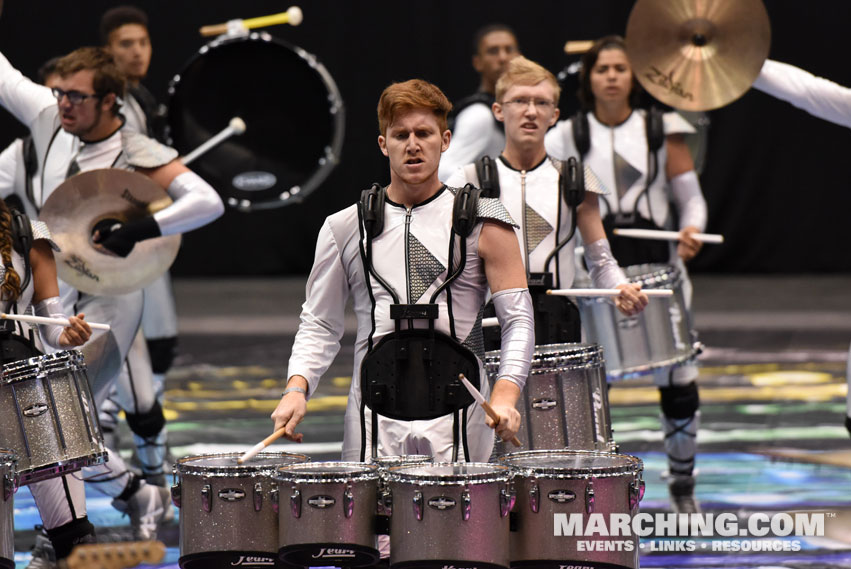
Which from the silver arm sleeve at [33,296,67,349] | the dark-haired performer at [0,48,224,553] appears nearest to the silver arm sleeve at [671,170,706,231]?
the dark-haired performer at [0,48,224,553]

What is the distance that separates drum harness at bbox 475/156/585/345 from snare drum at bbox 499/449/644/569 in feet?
5.01

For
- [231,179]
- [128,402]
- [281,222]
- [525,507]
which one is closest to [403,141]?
[525,507]

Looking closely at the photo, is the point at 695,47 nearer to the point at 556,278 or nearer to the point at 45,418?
the point at 556,278

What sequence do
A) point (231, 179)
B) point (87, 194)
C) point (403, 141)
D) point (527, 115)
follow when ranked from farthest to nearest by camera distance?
point (231, 179) → point (87, 194) → point (527, 115) → point (403, 141)

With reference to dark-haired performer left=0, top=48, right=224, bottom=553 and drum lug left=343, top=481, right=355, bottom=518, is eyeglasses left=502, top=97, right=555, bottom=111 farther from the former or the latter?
drum lug left=343, top=481, right=355, bottom=518

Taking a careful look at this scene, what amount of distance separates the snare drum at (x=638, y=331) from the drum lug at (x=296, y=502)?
2445 mm

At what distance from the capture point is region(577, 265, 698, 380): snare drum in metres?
5.63

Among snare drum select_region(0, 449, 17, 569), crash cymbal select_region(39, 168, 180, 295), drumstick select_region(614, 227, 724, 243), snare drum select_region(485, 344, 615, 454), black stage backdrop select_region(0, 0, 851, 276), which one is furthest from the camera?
black stage backdrop select_region(0, 0, 851, 276)

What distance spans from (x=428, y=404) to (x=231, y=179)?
3761mm

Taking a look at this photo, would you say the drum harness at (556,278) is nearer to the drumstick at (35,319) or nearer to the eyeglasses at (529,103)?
the eyeglasses at (529,103)

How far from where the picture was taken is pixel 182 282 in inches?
599

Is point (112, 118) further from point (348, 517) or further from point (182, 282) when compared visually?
point (182, 282)

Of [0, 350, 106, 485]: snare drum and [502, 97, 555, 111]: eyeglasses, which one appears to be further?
[502, 97, 555, 111]: eyeglasses

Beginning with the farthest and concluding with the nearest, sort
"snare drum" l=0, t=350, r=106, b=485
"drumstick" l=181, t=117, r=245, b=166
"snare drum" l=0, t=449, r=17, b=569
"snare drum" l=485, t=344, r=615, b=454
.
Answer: "drumstick" l=181, t=117, r=245, b=166 < "snare drum" l=485, t=344, r=615, b=454 < "snare drum" l=0, t=350, r=106, b=485 < "snare drum" l=0, t=449, r=17, b=569
